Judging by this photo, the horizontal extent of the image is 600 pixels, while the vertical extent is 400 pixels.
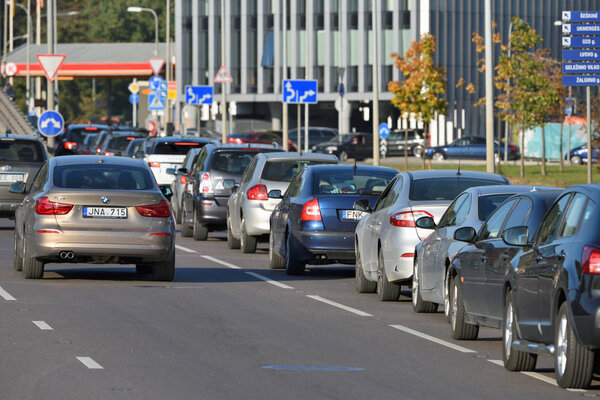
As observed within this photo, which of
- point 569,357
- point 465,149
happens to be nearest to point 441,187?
point 569,357

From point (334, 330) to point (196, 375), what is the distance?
355 centimetres

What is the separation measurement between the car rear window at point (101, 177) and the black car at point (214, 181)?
8891 mm

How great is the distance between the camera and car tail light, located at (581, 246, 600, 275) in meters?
10.2

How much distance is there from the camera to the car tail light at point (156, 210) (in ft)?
62.4

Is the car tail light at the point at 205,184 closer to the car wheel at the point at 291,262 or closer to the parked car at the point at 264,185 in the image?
the parked car at the point at 264,185

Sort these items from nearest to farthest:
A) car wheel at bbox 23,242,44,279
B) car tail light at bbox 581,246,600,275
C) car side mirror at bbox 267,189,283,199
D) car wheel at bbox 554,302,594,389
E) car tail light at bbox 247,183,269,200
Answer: car tail light at bbox 581,246,600,275 < car wheel at bbox 554,302,594,389 < car wheel at bbox 23,242,44,279 < car side mirror at bbox 267,189,283,199 < car tail light at bbox 247,183,269,200

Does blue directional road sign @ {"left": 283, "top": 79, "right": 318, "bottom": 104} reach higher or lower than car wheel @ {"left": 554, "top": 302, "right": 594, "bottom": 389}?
higher

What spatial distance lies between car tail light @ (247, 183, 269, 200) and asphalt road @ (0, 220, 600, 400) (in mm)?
4639

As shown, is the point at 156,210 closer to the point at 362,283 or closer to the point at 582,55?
the point at 362,283

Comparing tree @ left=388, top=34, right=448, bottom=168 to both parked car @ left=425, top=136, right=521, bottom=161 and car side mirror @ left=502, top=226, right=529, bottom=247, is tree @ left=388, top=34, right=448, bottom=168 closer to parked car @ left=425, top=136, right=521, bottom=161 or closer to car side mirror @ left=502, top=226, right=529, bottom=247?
parked car @ left=425, top=136, right=521, bottom=161

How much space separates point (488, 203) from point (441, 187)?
231 centimetres

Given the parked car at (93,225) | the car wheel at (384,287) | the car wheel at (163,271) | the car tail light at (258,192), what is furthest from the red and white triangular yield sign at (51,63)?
the car wheel at (384,287)

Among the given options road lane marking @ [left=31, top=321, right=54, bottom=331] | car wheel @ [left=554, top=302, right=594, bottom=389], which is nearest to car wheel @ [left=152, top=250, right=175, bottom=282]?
road lane marking @ [left=31, top=321, right=54, bottom=331]

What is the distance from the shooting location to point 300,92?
49.9 metres
